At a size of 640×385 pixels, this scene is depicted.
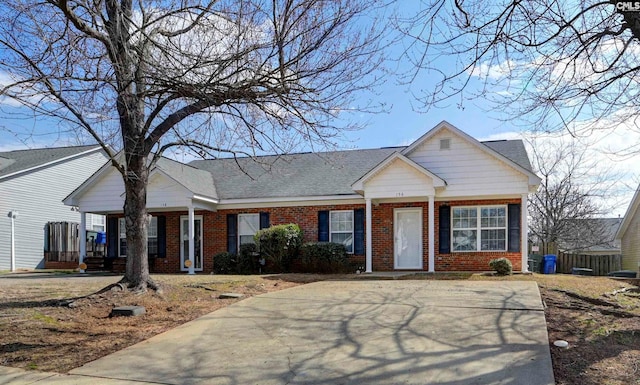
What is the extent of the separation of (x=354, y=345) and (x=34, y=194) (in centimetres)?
2254

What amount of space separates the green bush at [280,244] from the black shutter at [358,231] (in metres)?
1.94

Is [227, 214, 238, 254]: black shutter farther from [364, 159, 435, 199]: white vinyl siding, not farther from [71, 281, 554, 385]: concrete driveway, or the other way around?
[71, 281, 554, 385]: concrete driveway

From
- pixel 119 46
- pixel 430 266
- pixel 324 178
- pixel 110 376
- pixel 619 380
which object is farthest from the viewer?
pixel 324 178

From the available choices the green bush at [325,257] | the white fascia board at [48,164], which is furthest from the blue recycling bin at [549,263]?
the white fascia board at [48,164]

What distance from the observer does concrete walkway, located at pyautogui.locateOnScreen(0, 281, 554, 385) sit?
5.61m

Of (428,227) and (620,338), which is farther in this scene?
(428,227)

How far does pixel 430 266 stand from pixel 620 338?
932cm

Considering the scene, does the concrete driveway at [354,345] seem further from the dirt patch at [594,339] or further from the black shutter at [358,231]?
the black shutter at [358,231]

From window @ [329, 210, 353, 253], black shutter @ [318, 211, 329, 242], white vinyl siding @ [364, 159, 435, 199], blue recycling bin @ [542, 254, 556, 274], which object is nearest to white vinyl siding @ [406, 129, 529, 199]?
white vinyl siding @ [364, 159, 435, 199]

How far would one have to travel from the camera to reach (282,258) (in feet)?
56.2

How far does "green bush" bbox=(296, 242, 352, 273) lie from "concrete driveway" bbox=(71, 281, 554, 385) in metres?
6.98

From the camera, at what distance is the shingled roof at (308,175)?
59.9 ft

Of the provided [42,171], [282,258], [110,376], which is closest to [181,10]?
[110,376]

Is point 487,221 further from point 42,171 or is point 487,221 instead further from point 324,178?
point 42,171
